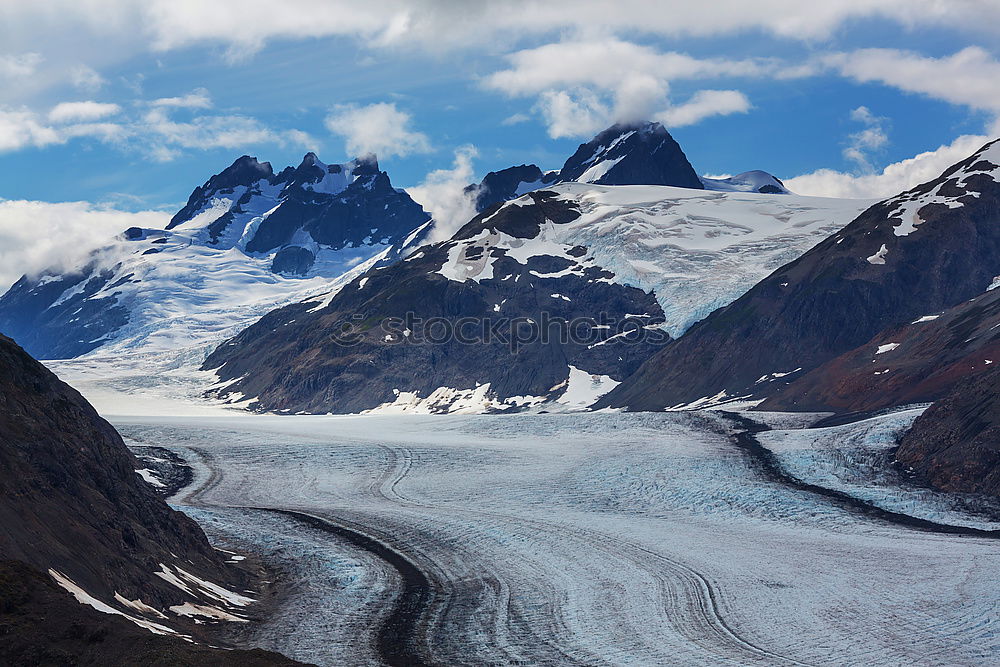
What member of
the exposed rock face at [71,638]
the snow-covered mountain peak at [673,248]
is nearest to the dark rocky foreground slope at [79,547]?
the exposed rock face at [71,638]

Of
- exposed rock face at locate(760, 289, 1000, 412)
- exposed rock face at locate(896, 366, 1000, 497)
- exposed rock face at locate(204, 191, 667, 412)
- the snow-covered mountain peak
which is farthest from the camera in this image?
the snow-covered mountain peak

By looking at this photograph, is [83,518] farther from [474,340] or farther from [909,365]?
[474,340]

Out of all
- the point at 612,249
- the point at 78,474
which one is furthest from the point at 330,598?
the point at 612,249

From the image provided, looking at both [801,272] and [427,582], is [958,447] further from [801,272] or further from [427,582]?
[801,272]

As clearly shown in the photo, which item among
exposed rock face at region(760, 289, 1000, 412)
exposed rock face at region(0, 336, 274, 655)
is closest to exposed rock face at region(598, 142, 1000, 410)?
Result: exposed rock face at region(760, 289, 1000, 412)

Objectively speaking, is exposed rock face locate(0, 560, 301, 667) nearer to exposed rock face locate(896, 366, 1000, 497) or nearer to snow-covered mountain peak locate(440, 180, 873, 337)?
exposed rock face locate(896, 366, 1000, 497)

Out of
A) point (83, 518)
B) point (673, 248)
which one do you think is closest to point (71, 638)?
point (83, 518)
